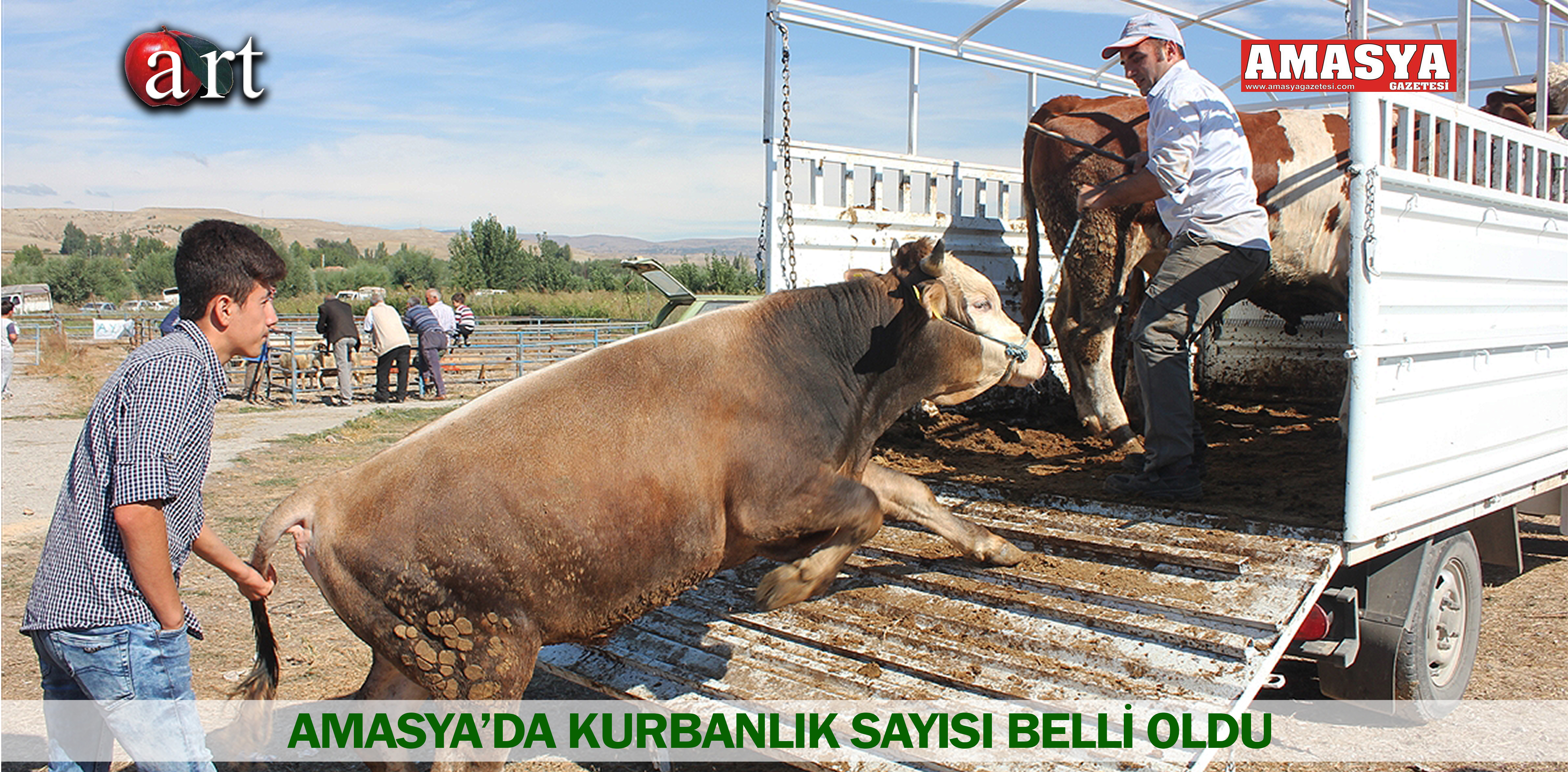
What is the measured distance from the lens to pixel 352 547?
3010 millimetres

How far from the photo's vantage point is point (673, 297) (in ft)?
25.1

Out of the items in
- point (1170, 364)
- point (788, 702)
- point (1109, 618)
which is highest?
point (1170, 364)

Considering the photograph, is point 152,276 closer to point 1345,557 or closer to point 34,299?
point 34,299

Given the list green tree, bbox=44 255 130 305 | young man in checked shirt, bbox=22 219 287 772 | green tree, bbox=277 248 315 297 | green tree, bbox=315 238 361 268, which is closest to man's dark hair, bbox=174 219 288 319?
young man in checked shirt, bbox=22 219 287 772

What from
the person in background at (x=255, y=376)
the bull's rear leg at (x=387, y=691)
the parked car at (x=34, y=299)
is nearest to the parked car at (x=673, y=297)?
the bull's rear leg at (x=387, y=691)

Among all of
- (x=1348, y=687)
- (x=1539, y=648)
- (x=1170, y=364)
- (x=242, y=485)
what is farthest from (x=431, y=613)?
(x=242, y=485)

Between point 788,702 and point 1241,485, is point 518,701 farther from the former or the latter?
point 1241,485

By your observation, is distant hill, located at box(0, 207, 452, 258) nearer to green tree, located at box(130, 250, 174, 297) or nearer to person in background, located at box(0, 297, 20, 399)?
green tree, located at box(130, 250, 174, 297)

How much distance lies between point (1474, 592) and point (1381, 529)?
4.33ft

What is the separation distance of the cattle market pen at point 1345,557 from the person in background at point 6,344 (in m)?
13.2

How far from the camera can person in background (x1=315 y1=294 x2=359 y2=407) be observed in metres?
17.7

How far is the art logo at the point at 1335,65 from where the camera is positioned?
6.60m

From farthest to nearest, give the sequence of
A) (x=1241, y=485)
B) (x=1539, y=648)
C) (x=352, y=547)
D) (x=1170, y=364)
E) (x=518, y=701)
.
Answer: (x=1539, y=648) < (x=1241, y=485) < (x=1170, y=364) < (x=518, y=701) < (x=352, y=547)

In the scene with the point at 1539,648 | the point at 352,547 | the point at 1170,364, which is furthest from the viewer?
the point at 1539,648
